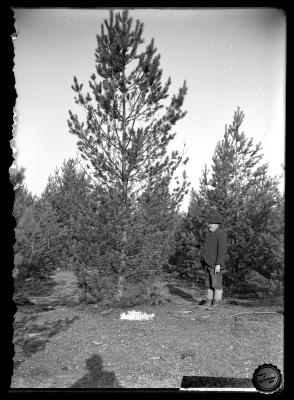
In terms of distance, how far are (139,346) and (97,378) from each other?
1223 mm

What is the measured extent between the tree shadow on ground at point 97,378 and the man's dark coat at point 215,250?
3664mm

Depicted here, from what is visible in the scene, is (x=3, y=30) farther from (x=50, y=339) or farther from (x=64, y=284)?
(x=64, y=284)

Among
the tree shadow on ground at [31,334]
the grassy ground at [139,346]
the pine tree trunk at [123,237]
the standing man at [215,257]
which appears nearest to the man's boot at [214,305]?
the standing man at [215,257]

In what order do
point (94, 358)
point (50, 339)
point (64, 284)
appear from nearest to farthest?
point (94, 358) → point (50, 339) → point (64, 284)

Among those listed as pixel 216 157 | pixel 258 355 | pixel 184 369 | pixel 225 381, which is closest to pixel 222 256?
pixel 258 355

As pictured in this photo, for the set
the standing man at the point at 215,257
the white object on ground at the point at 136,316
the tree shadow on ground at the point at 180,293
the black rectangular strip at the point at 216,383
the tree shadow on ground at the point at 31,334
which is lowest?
the tree shadow on ground at the point at 31,334

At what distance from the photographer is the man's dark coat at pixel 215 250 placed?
7387mm

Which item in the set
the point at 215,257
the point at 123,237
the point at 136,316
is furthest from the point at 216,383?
the point at 123,237

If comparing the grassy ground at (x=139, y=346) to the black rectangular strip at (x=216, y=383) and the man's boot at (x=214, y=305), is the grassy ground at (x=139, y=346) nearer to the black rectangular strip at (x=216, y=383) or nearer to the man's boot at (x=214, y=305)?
the man's boot at (x=214, y=305)

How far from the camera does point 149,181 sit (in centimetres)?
762

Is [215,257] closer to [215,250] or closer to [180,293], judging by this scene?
[215,250]

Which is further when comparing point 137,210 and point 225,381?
point 137,210

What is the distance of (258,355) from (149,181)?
4081mm
